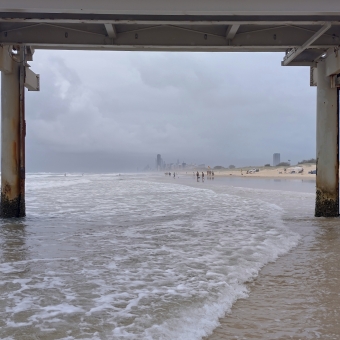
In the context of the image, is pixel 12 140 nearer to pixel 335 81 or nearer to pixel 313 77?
pixel 335 81

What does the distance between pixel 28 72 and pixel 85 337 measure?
33.9ft

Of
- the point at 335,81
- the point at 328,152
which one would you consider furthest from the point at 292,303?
the point at 335,81

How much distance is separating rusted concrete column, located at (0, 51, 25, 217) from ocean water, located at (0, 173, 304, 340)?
4.54 feet

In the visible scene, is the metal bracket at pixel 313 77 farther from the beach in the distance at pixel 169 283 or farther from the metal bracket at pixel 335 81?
the beach in the distance at pixel 169 283

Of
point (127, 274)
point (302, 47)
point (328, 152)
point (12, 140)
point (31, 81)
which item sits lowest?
point (127, 274)

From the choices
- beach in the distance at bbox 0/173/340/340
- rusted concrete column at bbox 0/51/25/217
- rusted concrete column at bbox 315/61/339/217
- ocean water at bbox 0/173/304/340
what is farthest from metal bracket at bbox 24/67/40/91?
rusted concrete column at bbox 315/61/339/217

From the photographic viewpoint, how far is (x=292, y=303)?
377 cm

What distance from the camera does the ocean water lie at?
3.33m

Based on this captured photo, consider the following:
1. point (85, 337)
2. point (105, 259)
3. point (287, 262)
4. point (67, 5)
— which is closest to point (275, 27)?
point (67, 5)

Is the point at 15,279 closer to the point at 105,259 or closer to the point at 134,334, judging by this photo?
the point at 105,259

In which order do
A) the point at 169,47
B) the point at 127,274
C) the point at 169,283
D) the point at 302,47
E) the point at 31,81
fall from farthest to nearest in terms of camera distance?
the point at 31,81 → the point at 169,47 → the point at 302,47 → the point at 127,274 → the point at 169,283

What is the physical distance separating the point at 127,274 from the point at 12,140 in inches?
295

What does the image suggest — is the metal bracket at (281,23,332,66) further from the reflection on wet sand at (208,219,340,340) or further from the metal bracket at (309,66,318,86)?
the reflection on wet sand at (208,219,340,340)

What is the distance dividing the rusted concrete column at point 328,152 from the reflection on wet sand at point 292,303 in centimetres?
502
